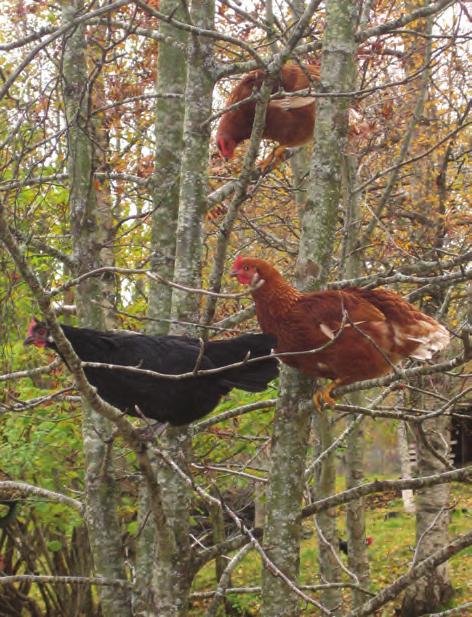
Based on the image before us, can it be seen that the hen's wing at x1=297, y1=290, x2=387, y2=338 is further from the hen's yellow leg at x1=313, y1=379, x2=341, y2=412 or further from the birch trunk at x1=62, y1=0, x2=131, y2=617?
the birch trunk at x1=62, y1=0, x2=131, y2=617

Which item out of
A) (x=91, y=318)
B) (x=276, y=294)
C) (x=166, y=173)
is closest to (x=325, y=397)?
(x=276, y=294)

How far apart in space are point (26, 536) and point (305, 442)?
6417 millimetres

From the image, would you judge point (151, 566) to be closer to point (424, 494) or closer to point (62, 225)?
point (62, 225)

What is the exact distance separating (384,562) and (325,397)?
29.8ft

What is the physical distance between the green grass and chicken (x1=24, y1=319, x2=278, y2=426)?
5.97m

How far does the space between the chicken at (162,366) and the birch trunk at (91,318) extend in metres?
0.31

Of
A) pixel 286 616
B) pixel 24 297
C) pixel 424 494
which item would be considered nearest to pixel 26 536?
pixel 24 297

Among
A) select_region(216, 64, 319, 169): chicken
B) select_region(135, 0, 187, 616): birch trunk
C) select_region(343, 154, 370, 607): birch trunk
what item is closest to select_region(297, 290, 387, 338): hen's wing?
select_region(135, 0, 187, 616): birch trunk

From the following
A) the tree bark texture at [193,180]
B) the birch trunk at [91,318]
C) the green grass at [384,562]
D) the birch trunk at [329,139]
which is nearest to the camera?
the birch trunk at [329,139]

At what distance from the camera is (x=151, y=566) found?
12.3 feet

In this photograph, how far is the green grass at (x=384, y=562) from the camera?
32.3 ft

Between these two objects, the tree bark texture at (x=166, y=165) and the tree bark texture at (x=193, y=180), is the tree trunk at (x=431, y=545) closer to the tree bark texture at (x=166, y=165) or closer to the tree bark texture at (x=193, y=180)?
the tree bark texture at (x=166, y=165)

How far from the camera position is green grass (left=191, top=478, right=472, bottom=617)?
388 inches

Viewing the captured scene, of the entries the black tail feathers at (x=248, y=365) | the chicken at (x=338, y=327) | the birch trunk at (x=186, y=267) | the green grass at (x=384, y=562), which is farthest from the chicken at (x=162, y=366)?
the green grass at (x=384, y=562)
